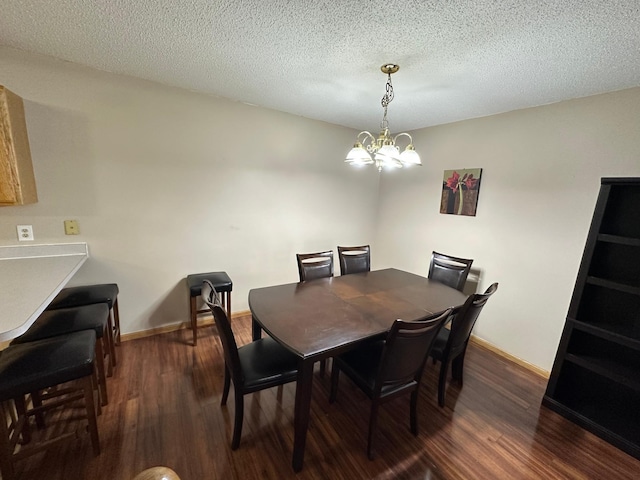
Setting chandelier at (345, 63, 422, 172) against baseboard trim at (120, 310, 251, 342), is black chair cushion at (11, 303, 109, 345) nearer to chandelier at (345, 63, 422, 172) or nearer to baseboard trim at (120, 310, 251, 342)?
baseboard trim at (120, 310, 251, 342)

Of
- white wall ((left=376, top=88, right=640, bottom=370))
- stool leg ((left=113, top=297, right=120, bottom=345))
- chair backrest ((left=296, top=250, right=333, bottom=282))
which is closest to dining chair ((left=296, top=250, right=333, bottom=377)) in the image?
chair backrest ((left=296, top=250, right=333, bottom=282))

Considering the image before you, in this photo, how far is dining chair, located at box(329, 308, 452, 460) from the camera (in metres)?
1.34

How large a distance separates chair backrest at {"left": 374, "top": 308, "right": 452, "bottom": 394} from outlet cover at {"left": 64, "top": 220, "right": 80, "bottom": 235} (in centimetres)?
261

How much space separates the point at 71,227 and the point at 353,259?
101 inches

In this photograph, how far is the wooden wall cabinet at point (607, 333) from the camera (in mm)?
1687

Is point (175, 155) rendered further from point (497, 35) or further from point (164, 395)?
point (497, 35)

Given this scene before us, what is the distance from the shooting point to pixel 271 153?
3002 mm

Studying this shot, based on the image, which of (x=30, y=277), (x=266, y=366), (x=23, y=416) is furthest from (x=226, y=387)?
(x=30, y=277)

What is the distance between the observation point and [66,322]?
1.65 m

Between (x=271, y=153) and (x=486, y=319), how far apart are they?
2992mm

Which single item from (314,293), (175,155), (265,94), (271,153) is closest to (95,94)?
(175,155)

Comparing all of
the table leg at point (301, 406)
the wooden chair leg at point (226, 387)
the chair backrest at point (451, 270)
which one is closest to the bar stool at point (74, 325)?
the wooden chair leg at point (226, 387)

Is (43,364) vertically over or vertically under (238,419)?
over

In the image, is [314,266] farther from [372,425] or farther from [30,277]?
A: [30,277]
